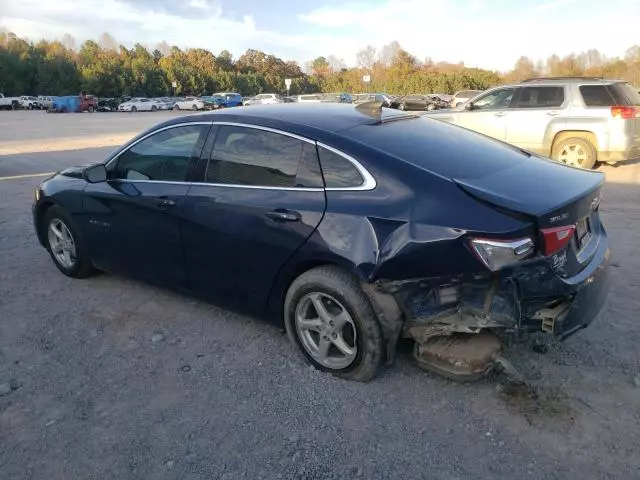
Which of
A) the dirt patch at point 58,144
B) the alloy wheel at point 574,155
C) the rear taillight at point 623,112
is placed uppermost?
the rear taillight at point 623,112

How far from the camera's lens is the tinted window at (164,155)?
4.03 m

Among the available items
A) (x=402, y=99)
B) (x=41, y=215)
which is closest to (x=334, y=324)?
(x=41, y=215)

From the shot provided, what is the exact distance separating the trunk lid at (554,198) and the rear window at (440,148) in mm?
115

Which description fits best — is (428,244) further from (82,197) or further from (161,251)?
(82,197)

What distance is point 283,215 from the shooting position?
11.1 ft

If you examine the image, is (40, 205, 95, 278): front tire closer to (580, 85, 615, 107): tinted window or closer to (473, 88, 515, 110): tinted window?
(473, 88, 515, 110): tinted window

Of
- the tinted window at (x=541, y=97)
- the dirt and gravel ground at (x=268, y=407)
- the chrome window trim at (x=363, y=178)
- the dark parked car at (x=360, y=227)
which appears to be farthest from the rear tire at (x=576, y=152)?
the chrome window trim at (x=363, y=178)

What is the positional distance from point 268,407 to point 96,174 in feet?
8.33

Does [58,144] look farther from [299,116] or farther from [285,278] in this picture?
[285,278]

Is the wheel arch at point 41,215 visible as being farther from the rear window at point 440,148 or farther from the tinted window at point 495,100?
the tinted window at point 495,100

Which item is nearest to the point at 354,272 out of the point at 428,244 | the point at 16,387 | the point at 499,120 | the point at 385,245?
the point at 385,245

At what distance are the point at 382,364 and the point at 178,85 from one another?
79.2 meters

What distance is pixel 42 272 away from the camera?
211 inches

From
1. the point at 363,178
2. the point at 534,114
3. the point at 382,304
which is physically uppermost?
the point at 363,178
